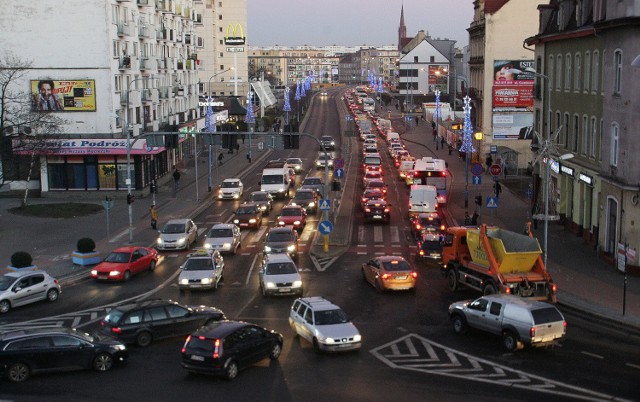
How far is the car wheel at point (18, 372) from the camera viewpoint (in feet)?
70.7

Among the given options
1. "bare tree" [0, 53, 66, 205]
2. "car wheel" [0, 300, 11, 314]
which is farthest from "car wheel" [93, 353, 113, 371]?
"bare tree" [0, 53, 66, 205]

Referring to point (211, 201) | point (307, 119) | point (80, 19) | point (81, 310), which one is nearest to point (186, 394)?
point (81, 310)

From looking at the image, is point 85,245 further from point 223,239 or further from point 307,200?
point 307,200

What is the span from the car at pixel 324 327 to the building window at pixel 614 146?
17.0 meters

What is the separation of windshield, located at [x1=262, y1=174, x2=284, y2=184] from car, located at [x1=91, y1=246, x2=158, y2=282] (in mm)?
23304

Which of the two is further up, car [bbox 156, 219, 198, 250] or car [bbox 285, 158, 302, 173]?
car [bbox 285, 158, 302, 173]

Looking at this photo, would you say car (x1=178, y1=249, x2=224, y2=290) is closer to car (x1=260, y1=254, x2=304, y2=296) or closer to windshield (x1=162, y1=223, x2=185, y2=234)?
car (x1=260, y1=254, x2=304, y2=296)

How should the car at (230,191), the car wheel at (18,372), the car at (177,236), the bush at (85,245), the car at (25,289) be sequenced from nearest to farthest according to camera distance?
1. the car wheel at (18,372)
2. the car at (25,289)
3. the bush at (85,245)
4. the car at (177,236)
5. the car at (230,191)

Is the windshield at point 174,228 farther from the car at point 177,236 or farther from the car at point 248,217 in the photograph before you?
the car at point 248,217

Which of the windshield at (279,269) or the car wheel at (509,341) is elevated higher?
the windshield at (279,269)

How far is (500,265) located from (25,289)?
17262mm

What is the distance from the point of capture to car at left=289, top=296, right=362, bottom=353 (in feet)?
77.7

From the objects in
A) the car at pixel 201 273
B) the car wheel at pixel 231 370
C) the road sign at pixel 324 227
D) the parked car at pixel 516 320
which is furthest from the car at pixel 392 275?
the car wheel at pixel 231 370

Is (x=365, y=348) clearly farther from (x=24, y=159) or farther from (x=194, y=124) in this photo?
(x=194, y=124)
